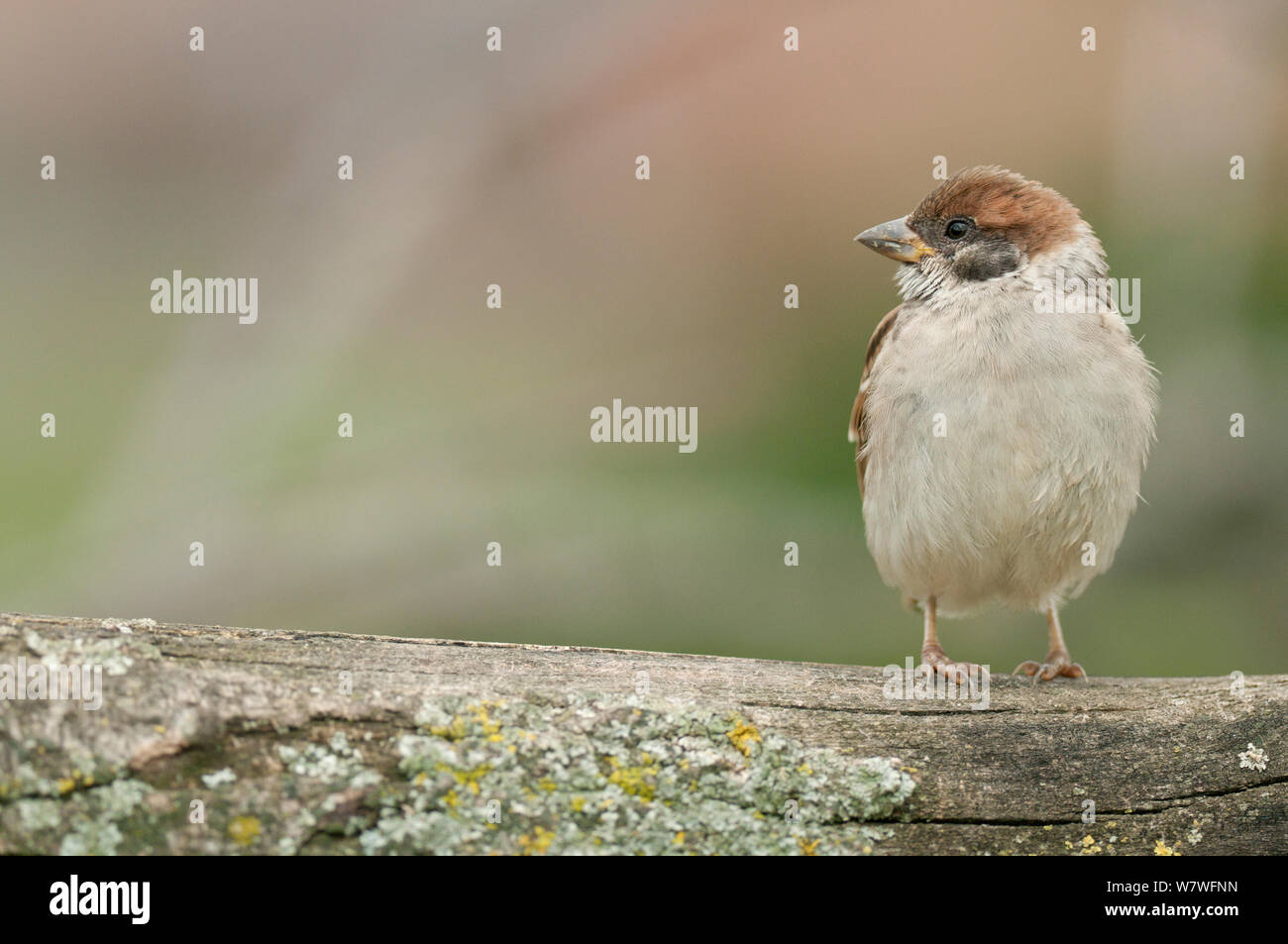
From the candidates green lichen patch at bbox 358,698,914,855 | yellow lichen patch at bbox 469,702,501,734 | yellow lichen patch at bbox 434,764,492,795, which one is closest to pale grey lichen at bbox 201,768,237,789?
green lichen patch at bbox 358,698,914,855

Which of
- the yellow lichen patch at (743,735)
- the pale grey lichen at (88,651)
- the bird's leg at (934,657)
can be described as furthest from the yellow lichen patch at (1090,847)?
the pale grey lichen at (88,651)

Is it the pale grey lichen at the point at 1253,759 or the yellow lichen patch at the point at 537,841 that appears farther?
the pale grey lichen at the point at 1253,759

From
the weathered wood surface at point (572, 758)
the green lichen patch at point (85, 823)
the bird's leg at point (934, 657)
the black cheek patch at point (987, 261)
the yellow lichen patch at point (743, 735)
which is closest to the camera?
the green lichen patch at point (85, 823)

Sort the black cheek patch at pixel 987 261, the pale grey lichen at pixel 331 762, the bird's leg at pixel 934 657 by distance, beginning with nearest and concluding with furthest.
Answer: the pale grey lichen at pixel 331 762 → the bird's leg at pixel 934 657 → the black cheek patch at pixel 987 261

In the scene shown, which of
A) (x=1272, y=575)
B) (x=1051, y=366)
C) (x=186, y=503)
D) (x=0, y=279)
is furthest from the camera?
(x=0, y=279)

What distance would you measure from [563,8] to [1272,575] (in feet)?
17.0

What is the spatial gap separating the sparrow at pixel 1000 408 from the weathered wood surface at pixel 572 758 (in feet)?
3.66

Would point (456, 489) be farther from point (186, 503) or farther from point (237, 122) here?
point (237, 122)

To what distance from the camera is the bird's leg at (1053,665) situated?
4.63 m

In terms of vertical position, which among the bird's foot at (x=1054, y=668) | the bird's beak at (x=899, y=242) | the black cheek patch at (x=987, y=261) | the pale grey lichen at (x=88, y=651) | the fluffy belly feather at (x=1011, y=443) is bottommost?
the bird's foot at (x=1054, y=668)

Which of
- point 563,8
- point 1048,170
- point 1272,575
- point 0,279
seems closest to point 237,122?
point 0,279

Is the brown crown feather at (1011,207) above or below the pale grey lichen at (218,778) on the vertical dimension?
above

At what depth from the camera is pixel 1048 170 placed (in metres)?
7.01

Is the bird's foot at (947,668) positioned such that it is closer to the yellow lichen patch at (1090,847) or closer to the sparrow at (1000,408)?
the sparrow at (1000,408)
